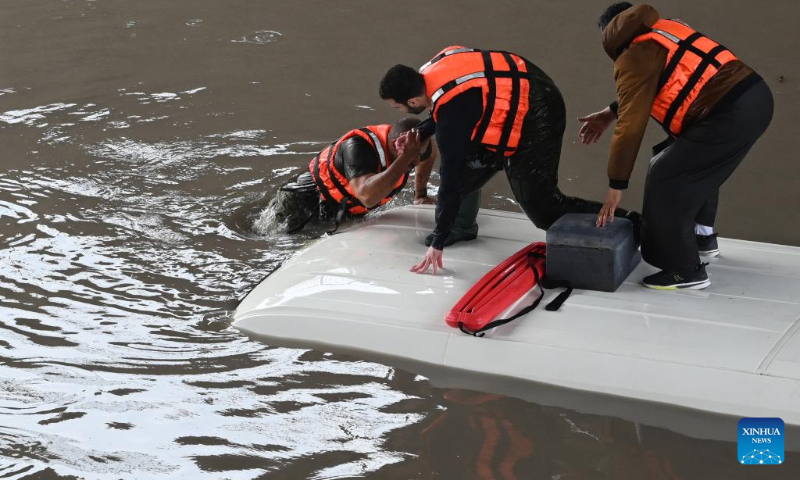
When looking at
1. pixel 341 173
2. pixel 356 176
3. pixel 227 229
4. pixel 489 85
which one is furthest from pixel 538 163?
pixel 227 229

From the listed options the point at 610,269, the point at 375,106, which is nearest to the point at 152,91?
the point at 375,106

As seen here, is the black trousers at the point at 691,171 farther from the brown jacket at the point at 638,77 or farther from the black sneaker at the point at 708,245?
the black sneaker at the point at 708,245

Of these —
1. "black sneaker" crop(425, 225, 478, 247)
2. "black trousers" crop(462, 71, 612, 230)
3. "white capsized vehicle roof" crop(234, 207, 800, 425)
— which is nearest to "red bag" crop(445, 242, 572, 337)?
"white capsized vehicle roof" crop(234, 207, 800, 425)

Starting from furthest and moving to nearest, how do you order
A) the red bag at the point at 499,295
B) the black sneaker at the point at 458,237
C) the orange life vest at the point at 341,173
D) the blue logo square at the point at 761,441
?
the orange life vest at the point at 341,173 → the black sneaker at the point at 458,237 → the red bag at the point at 499,295 → the blue logo square at the point at 761,441

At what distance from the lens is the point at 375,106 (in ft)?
21.8

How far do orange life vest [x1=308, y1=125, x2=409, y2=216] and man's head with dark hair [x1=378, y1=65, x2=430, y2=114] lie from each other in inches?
27.3

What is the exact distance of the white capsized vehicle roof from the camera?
3.06 m

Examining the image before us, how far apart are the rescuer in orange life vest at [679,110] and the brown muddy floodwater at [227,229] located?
2.53ft

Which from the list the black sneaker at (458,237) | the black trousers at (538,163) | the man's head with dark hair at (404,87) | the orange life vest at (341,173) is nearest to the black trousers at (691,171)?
the black trousers at (538,163)

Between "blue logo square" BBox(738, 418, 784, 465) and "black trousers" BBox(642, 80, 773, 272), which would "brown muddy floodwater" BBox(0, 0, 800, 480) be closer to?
"blue logo square" BBox(738, 418, 784, 465)

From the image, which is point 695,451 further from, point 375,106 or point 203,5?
point 203,5

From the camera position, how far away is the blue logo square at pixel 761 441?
291 centimetres

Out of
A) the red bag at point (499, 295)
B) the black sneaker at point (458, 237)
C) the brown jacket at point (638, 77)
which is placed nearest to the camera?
the brown jacket at point (638, 77)

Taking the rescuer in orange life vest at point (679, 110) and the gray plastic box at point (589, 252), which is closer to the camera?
the rescuer in orange life vest at point (679, 110)
